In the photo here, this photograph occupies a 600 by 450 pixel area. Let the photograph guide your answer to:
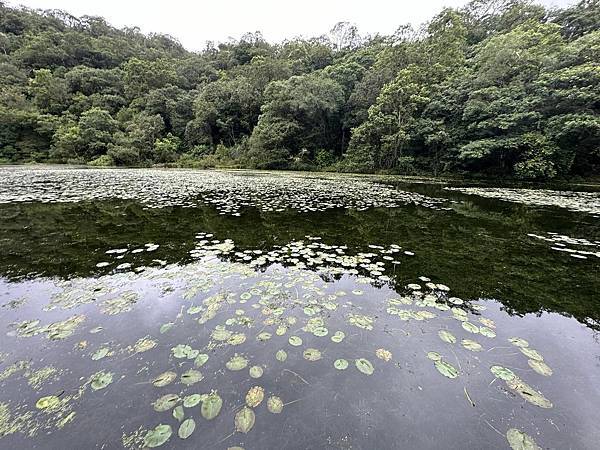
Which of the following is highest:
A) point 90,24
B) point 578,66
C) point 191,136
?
point 90,24

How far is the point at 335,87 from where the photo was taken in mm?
24734

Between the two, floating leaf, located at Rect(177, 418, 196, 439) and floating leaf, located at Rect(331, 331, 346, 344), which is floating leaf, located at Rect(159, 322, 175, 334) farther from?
floating leaf, located at Rect(331, 331, 346, 344)

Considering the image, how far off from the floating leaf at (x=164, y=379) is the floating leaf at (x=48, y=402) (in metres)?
0.52

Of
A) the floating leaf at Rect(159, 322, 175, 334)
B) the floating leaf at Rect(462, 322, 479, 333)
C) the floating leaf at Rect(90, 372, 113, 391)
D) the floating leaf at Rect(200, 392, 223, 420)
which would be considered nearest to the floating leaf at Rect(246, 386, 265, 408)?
the floating leaf at Rect(200, 392, 223, 420)

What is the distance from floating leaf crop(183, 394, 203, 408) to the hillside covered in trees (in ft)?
64.7

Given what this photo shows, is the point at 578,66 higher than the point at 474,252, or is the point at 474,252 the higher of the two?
the point at 578,66

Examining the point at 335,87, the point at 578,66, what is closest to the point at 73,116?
the point at 335,87

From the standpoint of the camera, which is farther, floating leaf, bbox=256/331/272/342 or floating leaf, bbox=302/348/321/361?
floating leaf, bbox=256/331/272/342

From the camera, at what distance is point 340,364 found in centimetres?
198

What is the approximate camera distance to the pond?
149 cm

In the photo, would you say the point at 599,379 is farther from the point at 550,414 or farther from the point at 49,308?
the point at 49,308

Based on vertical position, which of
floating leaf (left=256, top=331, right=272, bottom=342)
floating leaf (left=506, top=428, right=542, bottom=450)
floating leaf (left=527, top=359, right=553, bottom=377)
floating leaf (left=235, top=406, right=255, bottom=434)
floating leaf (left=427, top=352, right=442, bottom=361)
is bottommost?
floating leaf (left=256, top=331, right=272, bottom=342)

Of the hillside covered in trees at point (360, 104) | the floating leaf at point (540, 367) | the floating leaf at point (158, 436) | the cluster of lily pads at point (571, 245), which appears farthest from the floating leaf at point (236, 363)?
the hillside covered in trees at point (360, 104)

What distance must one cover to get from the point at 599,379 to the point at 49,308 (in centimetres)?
469
